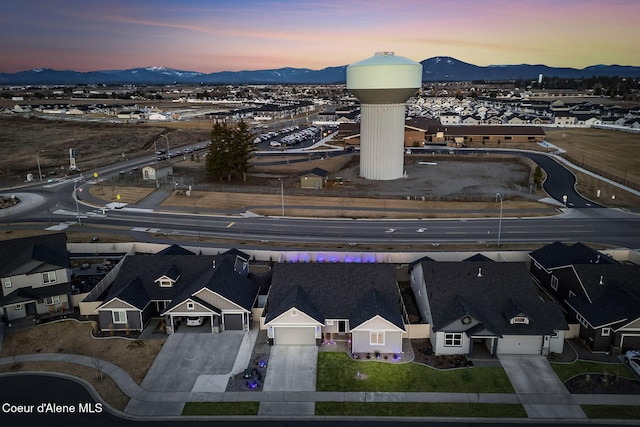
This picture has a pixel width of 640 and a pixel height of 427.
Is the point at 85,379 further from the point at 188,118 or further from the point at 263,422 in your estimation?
the point at 188,118

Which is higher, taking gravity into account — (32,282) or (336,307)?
(32,282)

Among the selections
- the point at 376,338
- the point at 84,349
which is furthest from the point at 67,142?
the point at 376,338

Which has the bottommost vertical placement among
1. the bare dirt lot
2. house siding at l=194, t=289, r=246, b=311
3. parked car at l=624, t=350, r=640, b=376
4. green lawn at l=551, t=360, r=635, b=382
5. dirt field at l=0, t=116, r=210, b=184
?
green lawn at l=551, t=360, r=635, b=382

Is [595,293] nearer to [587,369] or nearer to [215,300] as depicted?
[587,369]

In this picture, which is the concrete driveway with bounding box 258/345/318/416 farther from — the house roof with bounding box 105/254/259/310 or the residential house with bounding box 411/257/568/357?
the residential house with bounding box 411/257/568/357

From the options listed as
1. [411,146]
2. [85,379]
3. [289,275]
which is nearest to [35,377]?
[85,379]

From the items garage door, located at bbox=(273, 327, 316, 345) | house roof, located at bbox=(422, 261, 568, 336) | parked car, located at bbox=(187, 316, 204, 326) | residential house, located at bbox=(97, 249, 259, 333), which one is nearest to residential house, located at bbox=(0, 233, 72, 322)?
residential house, located at bbox=(97, 249, 259, 333)
